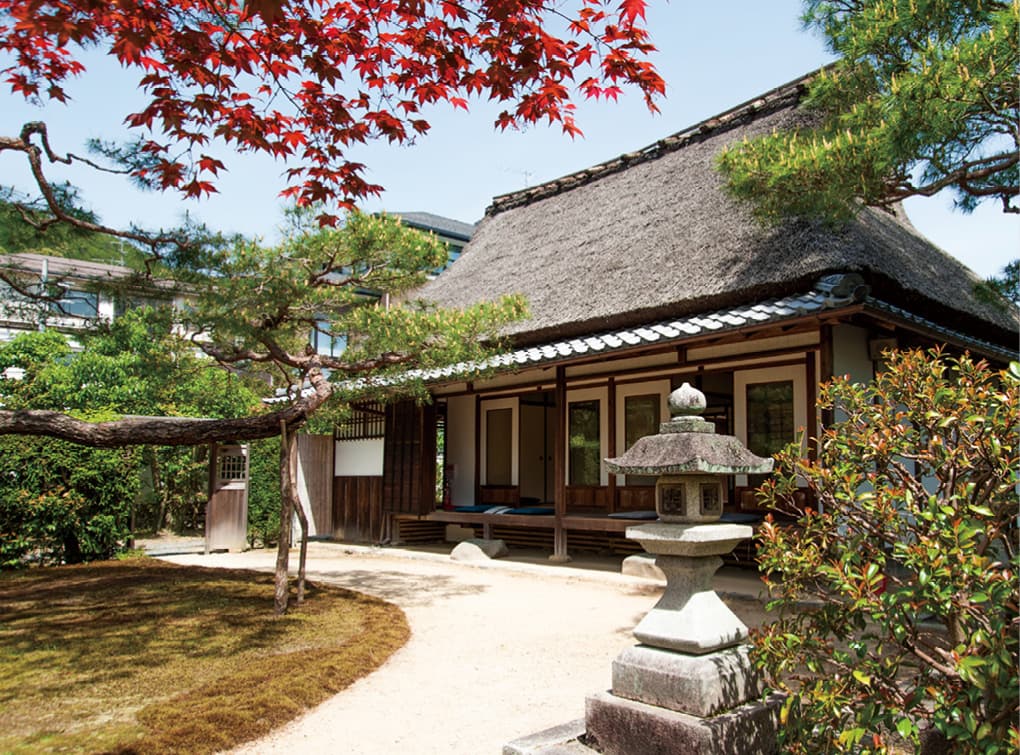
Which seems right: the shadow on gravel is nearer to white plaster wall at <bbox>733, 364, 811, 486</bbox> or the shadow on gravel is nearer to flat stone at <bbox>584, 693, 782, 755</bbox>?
white plaster wall at <bbox>733, 364, 811, 486</bbox>

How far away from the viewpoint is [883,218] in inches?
400

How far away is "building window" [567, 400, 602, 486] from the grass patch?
176 inches

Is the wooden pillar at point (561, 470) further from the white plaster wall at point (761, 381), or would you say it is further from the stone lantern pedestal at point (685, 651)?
the stone lantern pedestal at point (685, 651)

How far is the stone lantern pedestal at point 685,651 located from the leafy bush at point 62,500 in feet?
26.5

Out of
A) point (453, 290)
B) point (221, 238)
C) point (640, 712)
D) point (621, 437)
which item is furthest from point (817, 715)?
point (453, 290)

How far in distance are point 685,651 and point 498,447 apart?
9.37 m

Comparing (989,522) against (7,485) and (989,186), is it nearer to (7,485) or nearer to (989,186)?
(989,186)

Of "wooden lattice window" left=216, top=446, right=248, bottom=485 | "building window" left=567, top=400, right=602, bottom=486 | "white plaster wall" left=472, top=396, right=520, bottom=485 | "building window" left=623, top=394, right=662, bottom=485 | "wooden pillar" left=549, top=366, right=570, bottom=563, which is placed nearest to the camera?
"wooden pillar" left=549, top=366, right=570, bottom=563

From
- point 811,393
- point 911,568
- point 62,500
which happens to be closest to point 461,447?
point 62,500

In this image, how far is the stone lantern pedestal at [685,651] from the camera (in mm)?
2951

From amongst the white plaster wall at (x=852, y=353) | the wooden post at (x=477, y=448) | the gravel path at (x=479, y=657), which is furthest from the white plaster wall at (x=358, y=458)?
the white plaster wall at (x=852, y=353)

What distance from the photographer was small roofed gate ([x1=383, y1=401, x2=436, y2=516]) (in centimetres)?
1138

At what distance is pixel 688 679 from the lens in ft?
9.75

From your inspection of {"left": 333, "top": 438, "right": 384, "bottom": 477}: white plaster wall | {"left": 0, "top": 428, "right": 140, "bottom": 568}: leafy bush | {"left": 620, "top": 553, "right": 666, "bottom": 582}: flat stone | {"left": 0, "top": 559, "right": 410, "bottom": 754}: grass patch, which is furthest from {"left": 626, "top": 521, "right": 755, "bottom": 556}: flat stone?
{"left": 333, "top": 438, "right": 384, "bottom": 477}: white plaster wall
